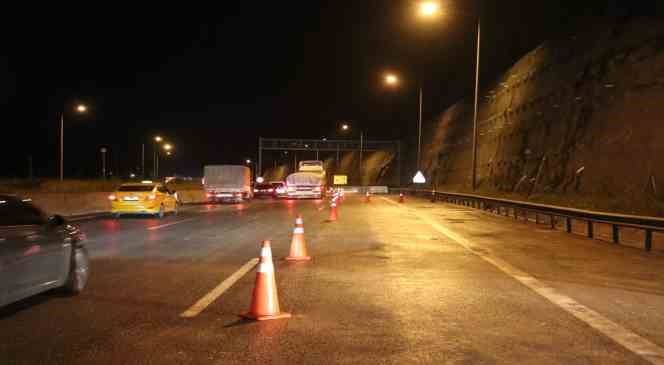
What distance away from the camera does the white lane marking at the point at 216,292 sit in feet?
24.4

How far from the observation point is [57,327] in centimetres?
669

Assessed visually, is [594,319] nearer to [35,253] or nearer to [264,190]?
[35,253]

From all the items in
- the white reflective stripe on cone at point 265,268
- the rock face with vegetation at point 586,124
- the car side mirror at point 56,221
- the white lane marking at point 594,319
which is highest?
the rock face with vegetation at point 586,124

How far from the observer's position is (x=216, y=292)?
28.6 ft

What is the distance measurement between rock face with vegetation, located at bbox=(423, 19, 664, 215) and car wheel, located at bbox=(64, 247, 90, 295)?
17855 mm

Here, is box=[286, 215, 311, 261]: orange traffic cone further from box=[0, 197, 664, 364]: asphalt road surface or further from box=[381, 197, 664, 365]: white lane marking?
box=[381, 197, 664, 365]: white lane marking

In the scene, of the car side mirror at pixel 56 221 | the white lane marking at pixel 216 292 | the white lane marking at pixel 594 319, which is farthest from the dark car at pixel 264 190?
the car side mirror at pixel 56 221

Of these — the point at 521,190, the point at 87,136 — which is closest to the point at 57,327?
the point at 521,190

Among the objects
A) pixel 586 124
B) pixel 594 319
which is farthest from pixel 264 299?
pixel 586 124

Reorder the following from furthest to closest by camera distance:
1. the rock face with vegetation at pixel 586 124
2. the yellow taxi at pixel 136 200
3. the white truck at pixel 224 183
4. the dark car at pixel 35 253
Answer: the white truck at pixel 224 183 < the rock face with vegetation at pixel 586 124 < the yellow taxi at pixel 136 200 < the dark car at pixel 35 253

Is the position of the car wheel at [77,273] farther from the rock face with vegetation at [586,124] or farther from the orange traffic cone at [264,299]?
the rock face with vegetation at [586,124]

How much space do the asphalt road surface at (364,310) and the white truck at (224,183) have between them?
27.5 meters

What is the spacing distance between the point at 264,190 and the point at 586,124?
30227mm

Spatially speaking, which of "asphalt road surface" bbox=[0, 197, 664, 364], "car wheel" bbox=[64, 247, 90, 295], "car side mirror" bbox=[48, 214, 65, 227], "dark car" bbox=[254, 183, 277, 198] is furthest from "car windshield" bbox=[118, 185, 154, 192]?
"dark car" bbox=[254, 183, 277, 198]
